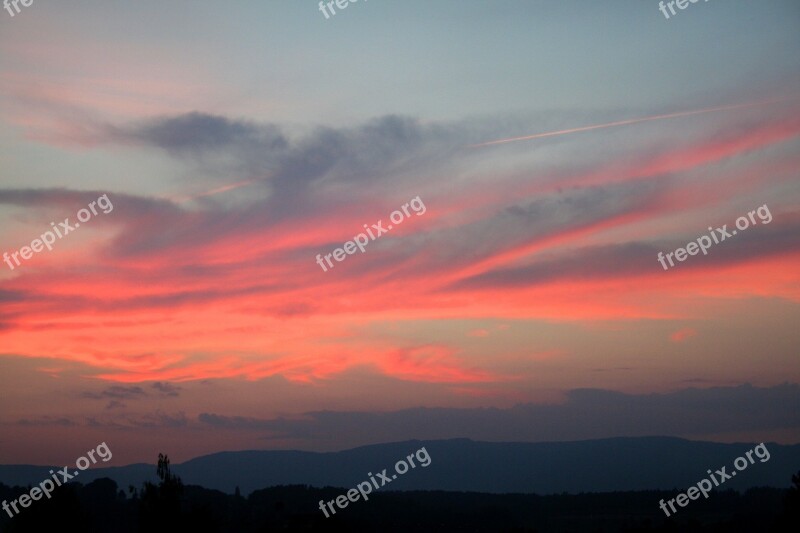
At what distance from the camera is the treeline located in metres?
58.7

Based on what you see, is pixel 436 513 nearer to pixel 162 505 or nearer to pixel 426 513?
pixel 426 513

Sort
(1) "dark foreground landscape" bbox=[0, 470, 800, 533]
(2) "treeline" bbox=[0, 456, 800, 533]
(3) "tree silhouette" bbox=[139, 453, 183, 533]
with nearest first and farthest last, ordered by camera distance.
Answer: (3) "tree silhouette" bbox=[139, 453, 183, 533], (2) "treeline" bbox=[0, 456, 800, 533], (1) "dark foreground landscape" bbox=[0, 470, 800, 533]

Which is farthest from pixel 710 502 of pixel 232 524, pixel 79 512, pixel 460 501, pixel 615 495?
pixel 79 512

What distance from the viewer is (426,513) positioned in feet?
484

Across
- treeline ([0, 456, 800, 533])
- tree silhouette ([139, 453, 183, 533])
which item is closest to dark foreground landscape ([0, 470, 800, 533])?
treeline ([0, 456, 800, 533])

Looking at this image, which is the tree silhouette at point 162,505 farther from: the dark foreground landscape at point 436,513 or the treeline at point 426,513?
the dark foreground landscape at point 436,513

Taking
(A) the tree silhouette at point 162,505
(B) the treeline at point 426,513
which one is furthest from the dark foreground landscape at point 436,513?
(A) the tree silhouette at point 162,505

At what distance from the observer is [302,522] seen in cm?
8488

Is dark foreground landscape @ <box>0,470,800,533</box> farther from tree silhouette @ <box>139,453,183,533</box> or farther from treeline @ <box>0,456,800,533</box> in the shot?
tree silhouette @ <box>139,453,183,533</box>

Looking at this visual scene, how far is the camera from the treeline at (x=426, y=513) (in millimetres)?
58719

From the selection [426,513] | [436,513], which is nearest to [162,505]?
[426,513]

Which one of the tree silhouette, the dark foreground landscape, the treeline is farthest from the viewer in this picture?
the dark foreground landscape

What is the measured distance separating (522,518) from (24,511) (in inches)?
4234

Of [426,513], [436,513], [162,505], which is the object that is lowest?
[436,513]
